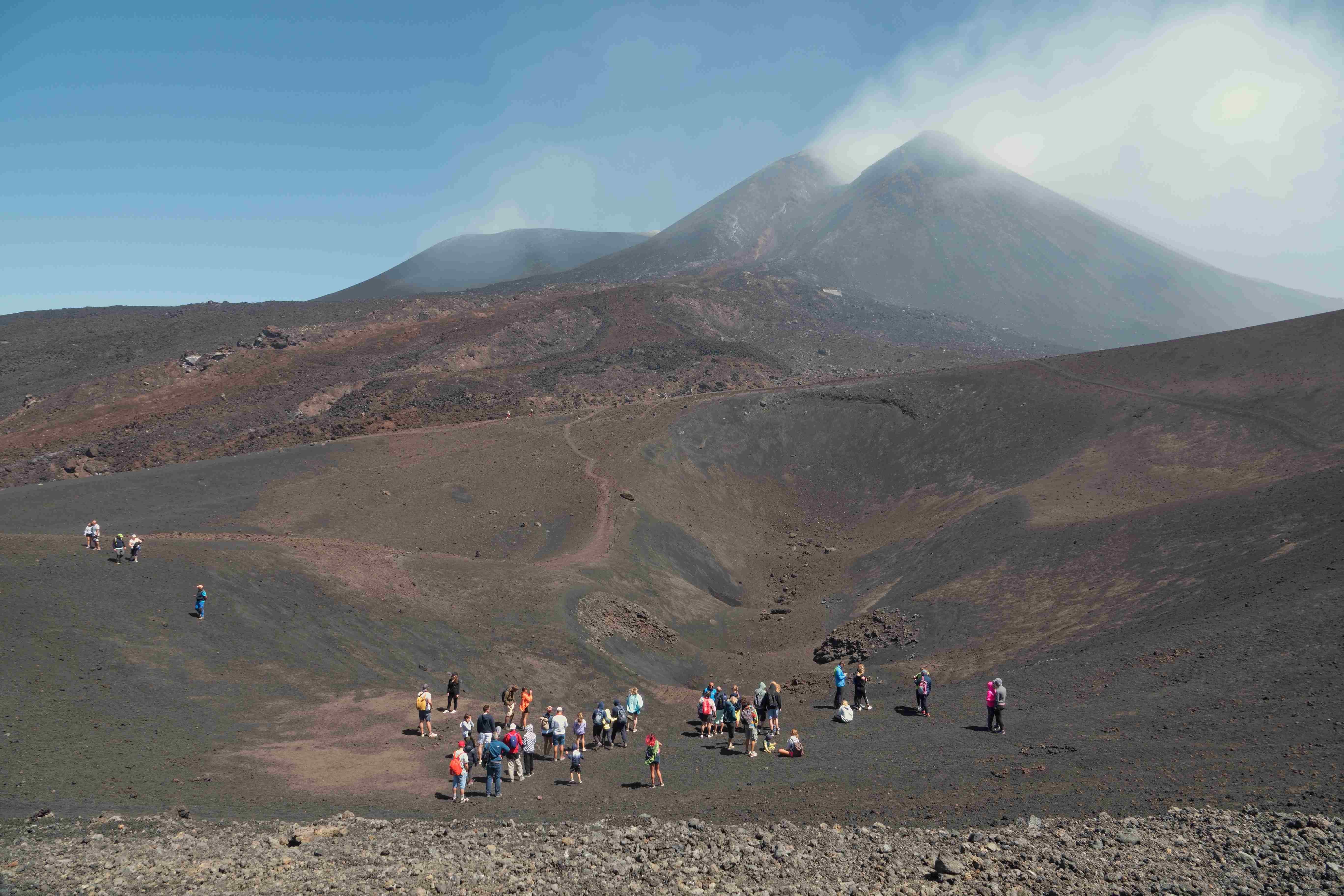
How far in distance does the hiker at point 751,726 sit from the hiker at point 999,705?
19.3 ft

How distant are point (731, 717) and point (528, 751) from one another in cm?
538

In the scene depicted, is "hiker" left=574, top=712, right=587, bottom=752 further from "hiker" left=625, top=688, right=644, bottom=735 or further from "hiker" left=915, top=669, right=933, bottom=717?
"hiker" left=915, top=669, right=933, bottom=717

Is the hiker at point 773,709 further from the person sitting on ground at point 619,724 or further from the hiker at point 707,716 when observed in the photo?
the person sitting on ground at point 619,724

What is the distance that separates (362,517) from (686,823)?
97.1ft

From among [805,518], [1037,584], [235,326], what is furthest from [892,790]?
[235,326]

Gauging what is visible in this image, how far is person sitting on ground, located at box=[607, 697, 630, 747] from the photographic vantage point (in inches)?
816

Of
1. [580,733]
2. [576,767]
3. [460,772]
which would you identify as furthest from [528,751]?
[460,772]

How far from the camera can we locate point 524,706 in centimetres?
2084

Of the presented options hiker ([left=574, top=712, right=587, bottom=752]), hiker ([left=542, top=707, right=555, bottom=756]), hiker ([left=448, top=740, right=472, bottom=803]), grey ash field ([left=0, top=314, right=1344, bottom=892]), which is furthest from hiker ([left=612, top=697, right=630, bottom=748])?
hiker ([left=448, top=740, right=472, bottom=803])

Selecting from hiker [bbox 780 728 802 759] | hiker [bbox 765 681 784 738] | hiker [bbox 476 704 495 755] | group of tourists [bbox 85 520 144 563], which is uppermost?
group of tourists [bbox 85 520 144 563]

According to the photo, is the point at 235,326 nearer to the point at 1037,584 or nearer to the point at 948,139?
the point at 1037,584

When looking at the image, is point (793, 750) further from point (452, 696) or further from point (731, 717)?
point (452, 696)

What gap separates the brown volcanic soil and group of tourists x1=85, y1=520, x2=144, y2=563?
491 mm

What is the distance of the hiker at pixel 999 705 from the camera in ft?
64.6
